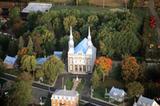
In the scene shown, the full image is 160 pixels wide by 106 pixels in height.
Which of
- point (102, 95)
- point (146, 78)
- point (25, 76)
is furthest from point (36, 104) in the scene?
point (146, 78)

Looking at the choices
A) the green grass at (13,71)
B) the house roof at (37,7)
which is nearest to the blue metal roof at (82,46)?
the green grass at (13,71)

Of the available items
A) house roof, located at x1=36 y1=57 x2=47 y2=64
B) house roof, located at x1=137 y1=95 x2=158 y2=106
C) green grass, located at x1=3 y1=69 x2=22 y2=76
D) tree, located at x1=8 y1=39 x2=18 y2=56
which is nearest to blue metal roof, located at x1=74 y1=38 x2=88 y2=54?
house roof, located at x1=36 y1=57 x2=47 y2=64

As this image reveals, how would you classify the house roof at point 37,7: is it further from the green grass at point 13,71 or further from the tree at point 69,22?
the green grass at point 13,71

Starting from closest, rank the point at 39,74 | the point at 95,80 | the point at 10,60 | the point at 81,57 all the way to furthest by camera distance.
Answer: the point at 95,80, the point at 39,74, the point at 81,57, the point at 10,60

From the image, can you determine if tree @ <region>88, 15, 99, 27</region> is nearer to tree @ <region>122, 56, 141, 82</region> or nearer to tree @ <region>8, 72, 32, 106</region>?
tree @ <region>122, 56, 141, 82</region>

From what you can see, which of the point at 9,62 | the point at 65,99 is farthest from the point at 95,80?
the point at 9,62

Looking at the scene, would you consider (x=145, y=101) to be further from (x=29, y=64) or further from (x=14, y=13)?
(x=14, y=13)
